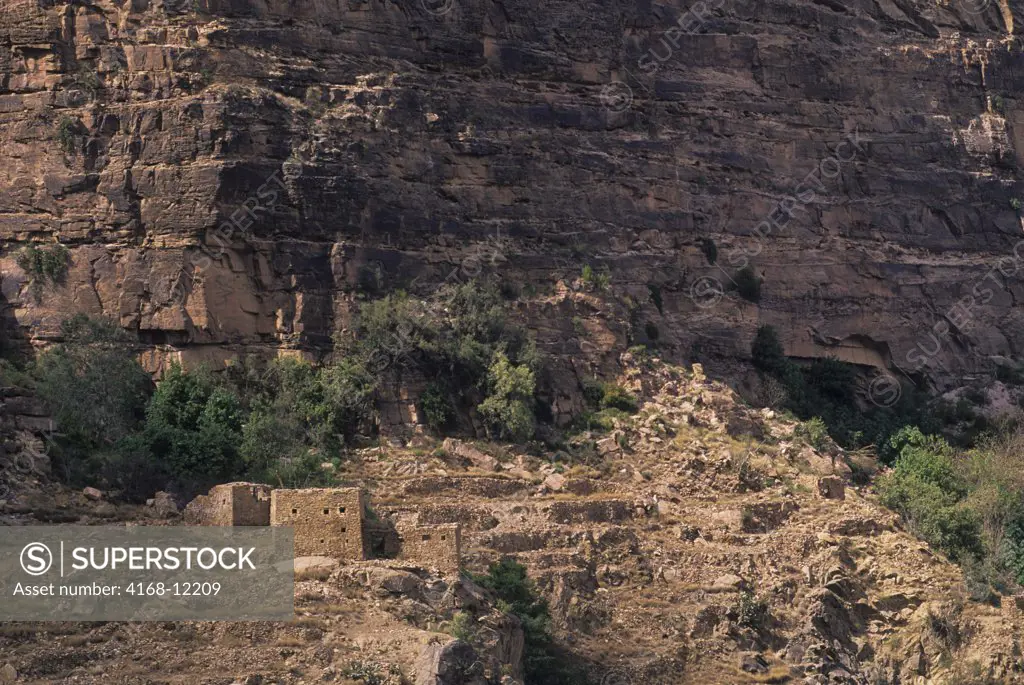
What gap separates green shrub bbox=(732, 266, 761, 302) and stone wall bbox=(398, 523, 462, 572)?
21377mm

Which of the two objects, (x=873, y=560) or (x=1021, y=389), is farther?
(x=1021, y=389)

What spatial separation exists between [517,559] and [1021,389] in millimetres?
23601

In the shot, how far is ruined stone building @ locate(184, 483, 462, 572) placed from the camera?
43406mm

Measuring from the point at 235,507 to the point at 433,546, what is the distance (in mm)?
4105

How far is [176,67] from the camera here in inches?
2195

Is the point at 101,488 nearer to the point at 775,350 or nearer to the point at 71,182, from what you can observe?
the point at 71,182

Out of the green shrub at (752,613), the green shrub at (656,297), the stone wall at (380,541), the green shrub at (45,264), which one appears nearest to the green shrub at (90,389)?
the green shrub at (45,264)

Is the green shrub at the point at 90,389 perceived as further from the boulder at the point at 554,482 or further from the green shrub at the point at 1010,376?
the green shrub at the point at 1010,376

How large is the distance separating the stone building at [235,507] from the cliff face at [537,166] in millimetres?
9969

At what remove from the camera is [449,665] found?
3897cm

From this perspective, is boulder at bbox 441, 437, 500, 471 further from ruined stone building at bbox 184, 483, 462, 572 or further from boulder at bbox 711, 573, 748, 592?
ruined stone building at bbox 184, 483, 462, 572

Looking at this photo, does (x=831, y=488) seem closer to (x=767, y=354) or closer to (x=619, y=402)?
(x=619, y=402)

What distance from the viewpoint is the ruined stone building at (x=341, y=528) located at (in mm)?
43406

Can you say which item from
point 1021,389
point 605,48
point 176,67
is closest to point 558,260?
point 605,48
